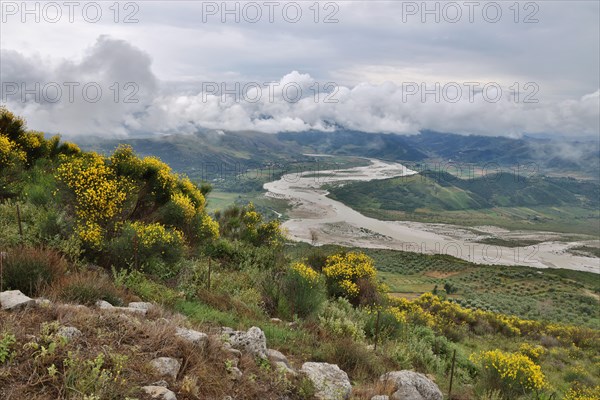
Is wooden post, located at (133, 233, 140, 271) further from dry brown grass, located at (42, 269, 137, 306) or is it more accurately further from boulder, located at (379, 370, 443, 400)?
boulder, located at (379, 370, 443, 400)

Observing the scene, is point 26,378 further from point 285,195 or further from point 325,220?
point 285,195

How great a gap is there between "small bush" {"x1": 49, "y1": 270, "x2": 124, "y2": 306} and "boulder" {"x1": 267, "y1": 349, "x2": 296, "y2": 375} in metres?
2.99

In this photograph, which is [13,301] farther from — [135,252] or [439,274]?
[439,274]

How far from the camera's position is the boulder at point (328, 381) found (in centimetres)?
556

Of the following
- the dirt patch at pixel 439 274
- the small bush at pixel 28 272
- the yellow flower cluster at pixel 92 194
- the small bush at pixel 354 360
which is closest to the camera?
the small bush at pixel 28 272

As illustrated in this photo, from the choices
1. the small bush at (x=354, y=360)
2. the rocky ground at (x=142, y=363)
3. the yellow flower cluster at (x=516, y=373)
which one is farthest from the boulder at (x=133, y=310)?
the yellow flower cluster at (x=516, y=373)

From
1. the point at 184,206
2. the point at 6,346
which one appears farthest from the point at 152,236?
the point at 6,346

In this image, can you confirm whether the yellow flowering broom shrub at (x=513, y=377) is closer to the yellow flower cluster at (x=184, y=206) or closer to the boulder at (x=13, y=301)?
the boulder at (x=13, y=301)

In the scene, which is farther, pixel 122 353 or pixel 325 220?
pixel 325 220

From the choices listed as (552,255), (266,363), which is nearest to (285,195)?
(552,255)

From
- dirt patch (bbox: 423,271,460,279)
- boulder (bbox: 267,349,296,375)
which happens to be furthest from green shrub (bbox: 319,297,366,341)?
dirt patch (bbox: 423,271,460,279)

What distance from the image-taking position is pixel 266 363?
5824mm

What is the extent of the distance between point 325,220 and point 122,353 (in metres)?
130

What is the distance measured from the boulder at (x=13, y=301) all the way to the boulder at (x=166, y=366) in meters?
2.11
